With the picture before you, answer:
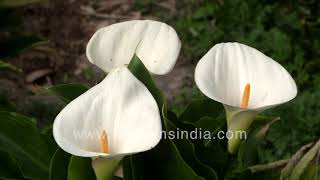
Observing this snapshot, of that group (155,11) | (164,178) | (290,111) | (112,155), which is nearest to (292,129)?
(290,111)

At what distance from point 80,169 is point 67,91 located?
0.15 m

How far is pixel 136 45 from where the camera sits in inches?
40.1

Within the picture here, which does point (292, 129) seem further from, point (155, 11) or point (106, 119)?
point (106, 119)

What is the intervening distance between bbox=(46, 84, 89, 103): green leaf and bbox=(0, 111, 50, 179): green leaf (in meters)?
→ 0.07

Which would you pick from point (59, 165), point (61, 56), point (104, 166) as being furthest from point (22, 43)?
point (104, 166)

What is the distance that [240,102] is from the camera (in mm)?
Result: 969

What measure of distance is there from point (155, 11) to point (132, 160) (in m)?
2.04

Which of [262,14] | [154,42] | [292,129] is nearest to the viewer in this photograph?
[154,42]

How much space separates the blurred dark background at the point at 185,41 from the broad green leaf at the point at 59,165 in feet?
3.98

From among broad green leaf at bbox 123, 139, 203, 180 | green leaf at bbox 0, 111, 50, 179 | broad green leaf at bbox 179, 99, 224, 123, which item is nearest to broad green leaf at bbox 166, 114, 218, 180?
broad green leaf at bbox 123, 139, 203, 180

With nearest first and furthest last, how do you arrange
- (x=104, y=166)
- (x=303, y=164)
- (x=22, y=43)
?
(x=104, y=166) < (x=303, y=164) < (x=22, y=43)

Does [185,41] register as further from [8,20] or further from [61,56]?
[8,20]

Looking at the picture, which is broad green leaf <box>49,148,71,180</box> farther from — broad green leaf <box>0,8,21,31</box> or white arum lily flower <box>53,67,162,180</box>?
broad green leaf <box>0,8,21,31</box>

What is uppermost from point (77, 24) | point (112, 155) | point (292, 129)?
point (112, 155)
